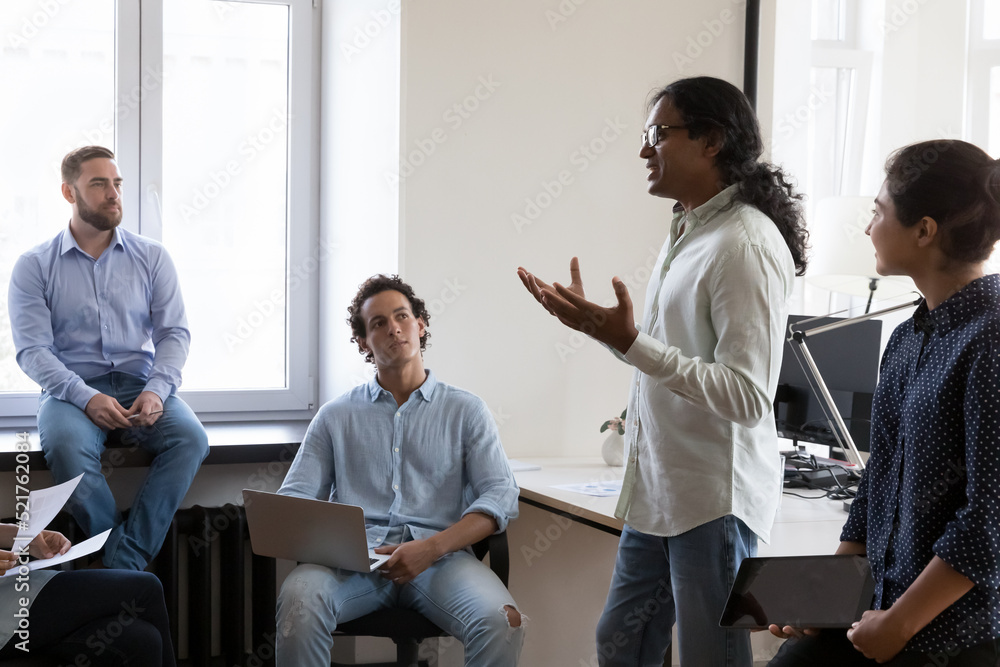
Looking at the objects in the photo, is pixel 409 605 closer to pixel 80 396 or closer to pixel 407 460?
pixel 407 460

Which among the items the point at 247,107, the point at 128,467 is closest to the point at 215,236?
the point at 247,107

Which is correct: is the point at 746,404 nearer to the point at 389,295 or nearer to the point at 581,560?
the point at 389,295

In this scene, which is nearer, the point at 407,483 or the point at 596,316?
the point at 596,316

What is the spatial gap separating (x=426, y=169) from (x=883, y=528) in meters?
1.95

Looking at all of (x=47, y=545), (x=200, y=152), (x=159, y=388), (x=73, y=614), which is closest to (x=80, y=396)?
(x=159, y=388)

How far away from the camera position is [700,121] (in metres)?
1.74

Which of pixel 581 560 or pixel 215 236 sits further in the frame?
pixel 215 236

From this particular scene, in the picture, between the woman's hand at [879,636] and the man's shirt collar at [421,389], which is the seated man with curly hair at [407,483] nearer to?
the man's shirt collar at [421,389]

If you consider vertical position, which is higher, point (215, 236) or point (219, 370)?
point (215, 236)

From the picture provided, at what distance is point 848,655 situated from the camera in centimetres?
143

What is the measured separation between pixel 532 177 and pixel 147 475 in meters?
1.55

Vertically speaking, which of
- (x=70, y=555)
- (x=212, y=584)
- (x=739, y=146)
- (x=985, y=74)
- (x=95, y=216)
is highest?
(x=985, y=74)

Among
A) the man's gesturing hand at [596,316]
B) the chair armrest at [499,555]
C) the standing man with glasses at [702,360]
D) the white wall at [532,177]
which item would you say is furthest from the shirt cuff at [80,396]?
the man's gesturing hand at [596,316]

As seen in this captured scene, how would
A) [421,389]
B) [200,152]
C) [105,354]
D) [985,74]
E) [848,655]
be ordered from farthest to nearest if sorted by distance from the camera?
[985,74]
[200,152]
[105,354]
[421,389]
[848,655]
